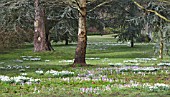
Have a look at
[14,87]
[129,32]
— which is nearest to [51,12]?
[129,32]

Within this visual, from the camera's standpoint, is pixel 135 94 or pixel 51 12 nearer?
pixel 135 94

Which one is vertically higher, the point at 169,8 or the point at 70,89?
the point at 169,8

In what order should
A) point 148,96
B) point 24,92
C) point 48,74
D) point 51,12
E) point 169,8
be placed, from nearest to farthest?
point 148,96 → point 24,92 → point 48,74 → point 169,8 → point 51,12

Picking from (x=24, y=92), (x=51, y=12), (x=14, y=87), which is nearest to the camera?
(x=24, y=92)

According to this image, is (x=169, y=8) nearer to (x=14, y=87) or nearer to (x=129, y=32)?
(x=14, y=87)

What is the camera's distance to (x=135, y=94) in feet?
29.6

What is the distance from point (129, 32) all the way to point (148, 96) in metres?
35.7

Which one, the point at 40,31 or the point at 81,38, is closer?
the point at 81,38

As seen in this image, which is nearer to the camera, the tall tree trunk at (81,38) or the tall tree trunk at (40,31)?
the tall tree trunk at (81,38)

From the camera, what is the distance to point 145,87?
1005 centimetres

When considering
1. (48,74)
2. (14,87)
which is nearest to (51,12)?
(48,74)

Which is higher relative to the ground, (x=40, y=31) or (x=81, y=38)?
(x=81, y=38)

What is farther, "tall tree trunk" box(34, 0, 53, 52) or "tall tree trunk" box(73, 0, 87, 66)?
"tall tree trunk" box(34, 0, 53, 52)

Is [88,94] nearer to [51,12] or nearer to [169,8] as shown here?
[169,8]
